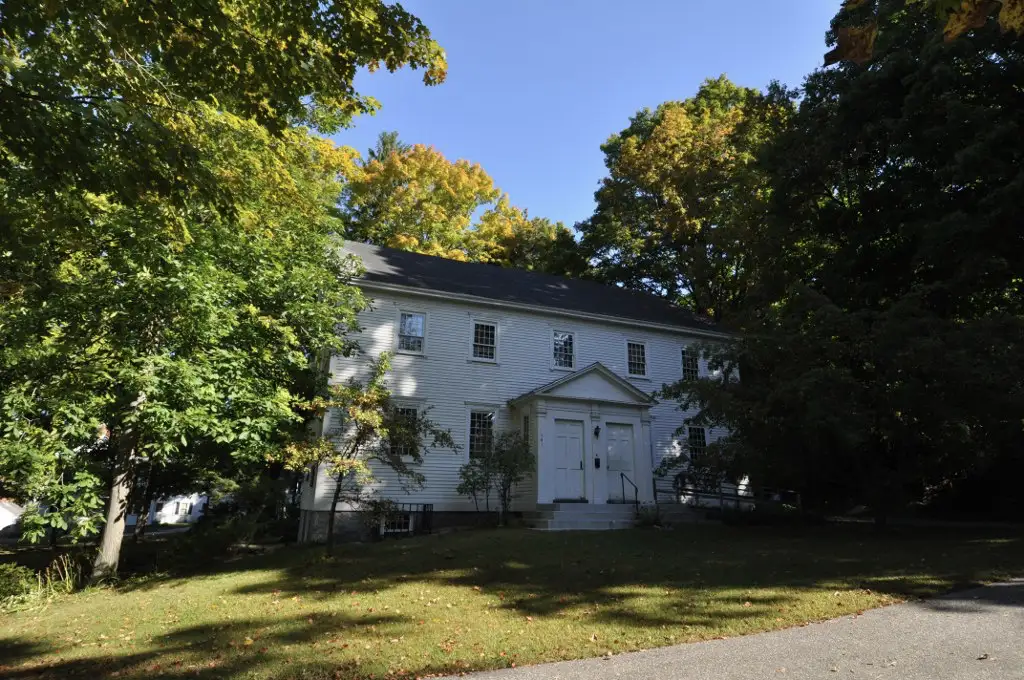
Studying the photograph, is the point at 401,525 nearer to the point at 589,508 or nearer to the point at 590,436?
the point at 589,508

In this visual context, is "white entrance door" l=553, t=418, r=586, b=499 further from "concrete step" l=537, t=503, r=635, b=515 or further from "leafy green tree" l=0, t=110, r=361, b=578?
"leafy green tree" l=0, t=110, r=361, b=578

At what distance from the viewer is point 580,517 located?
15.8m

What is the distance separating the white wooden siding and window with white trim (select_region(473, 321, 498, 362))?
0.17m

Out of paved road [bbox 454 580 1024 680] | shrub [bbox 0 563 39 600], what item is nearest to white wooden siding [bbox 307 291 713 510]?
shrub [bbox 0 563 39 600]

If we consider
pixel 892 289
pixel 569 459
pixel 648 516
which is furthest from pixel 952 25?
pixel 892 289

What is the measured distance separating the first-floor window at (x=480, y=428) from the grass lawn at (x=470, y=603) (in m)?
5.54

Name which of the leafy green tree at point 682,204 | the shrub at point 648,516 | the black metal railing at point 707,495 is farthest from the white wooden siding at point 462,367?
the leafy green tree at point 682,204

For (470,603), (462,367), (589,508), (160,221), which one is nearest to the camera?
(160,221)

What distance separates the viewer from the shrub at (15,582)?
432 inches

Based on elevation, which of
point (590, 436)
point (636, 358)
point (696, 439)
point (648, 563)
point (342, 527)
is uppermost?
point (636, 358)

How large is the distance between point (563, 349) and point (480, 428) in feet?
13.3

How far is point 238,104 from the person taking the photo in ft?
20.6

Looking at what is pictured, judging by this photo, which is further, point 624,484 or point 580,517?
point 624,484

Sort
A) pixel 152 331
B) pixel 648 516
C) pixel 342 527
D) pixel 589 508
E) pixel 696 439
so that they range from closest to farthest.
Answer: pixel 152 331
pixel 648 516
pixel 342 527
pixel 589 508
pixel 696 439
